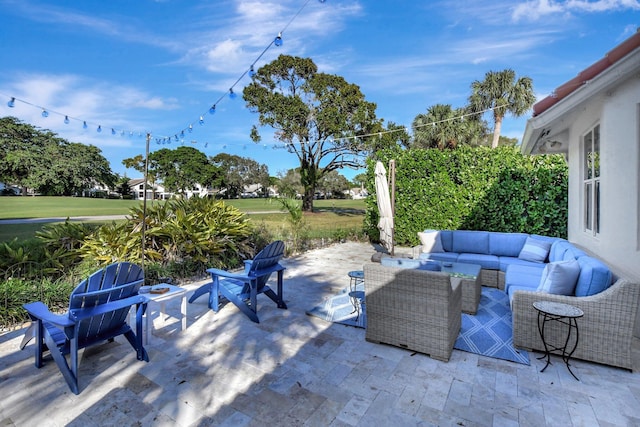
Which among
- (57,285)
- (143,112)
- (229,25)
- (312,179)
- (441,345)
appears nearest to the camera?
(441,345)

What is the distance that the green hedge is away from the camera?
7.53 metres

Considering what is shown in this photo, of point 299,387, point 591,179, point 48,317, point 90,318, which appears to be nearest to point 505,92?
point 591,179

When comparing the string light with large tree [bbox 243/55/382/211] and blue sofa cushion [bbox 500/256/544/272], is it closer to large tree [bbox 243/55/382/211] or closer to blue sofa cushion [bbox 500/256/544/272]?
blue sofa cushion [bbox 500/256/544/272]

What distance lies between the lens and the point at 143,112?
759 centimetres

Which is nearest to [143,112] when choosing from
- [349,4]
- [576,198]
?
[349,4]

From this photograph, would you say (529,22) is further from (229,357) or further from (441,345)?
(229,357)

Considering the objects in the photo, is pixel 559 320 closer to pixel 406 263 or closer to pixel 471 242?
pixel 406 263

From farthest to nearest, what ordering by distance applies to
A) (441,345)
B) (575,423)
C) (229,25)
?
(229,25) → (441,345) → (575,423)

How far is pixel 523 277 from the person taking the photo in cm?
442

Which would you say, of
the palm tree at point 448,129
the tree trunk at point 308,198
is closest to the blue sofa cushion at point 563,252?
the palm tree at point 448,129

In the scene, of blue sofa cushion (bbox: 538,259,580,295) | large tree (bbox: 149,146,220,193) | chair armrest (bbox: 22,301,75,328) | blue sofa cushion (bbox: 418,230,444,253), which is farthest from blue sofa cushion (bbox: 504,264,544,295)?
large tree (bbox: 149,146,220,193)

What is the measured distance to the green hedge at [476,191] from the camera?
7531 millimetres

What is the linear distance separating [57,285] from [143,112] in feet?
16.1

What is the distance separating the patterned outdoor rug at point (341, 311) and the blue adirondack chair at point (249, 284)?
0.57 metres
